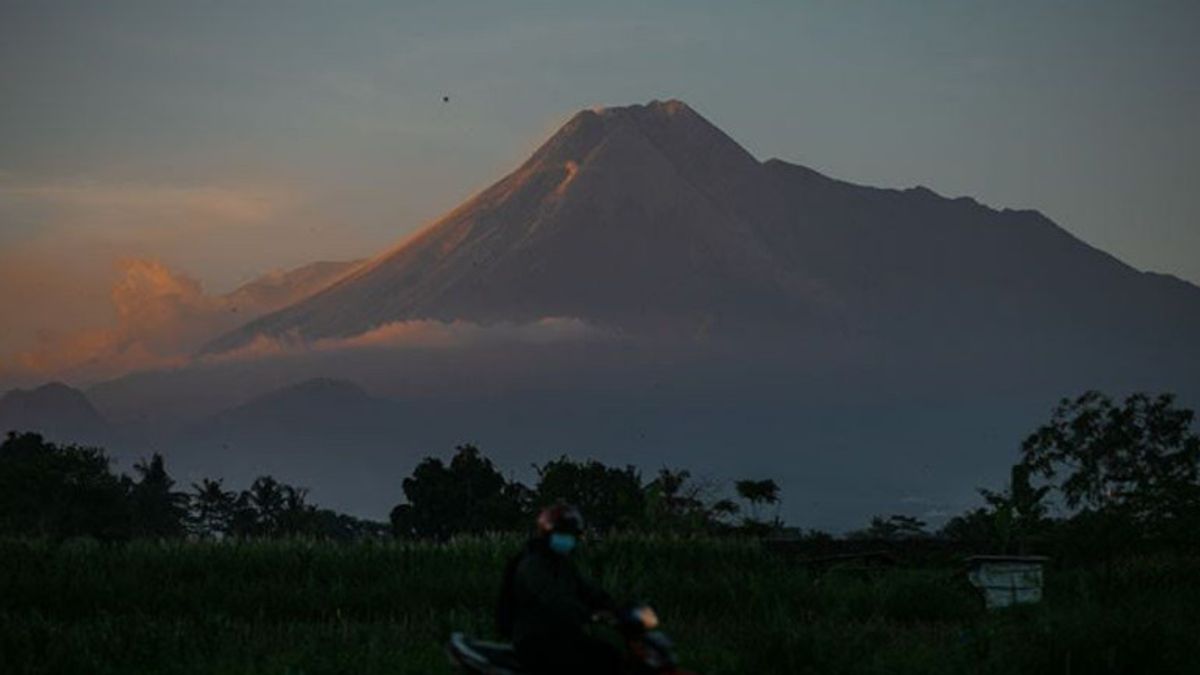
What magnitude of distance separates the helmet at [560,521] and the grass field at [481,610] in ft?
16.3

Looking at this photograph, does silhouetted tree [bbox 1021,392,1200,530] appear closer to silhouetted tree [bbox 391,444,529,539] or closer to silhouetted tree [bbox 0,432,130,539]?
silhouetted tree [bbox 391,444,529,539]

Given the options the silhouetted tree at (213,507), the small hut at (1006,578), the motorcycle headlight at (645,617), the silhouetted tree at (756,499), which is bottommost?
the motorcycle headlight at (645,617)

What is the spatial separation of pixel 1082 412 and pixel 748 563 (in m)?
21.8

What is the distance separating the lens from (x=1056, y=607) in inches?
886

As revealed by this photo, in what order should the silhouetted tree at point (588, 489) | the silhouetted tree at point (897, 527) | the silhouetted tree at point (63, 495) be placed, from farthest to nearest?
the silhouetted tree at point (63, 495)
the silhouetted tree at point (588, 489)
the silhouetted tree at point (897, 527)

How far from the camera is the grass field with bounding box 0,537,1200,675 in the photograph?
17969 mm

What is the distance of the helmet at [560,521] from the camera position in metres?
13.0

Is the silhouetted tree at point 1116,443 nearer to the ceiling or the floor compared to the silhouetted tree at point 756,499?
nearer to the ceiling

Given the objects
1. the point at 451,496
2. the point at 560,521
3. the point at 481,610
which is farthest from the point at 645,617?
the point at 451,496

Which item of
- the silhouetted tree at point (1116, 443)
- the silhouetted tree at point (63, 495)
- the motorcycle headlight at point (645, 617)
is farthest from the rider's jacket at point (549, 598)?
the silhouetted tree at point (63, 495)

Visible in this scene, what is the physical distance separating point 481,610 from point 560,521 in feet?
37.5

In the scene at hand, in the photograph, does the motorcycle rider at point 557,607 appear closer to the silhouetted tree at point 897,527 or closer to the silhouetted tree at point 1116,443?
the silhouetted tree at point 897,527

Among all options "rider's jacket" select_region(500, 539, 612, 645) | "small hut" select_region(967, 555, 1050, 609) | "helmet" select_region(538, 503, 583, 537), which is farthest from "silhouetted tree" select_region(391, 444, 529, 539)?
"helmet" select_region(538, 503, 583, 537)

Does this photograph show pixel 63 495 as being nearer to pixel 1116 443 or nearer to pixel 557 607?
pixel 1116 443
